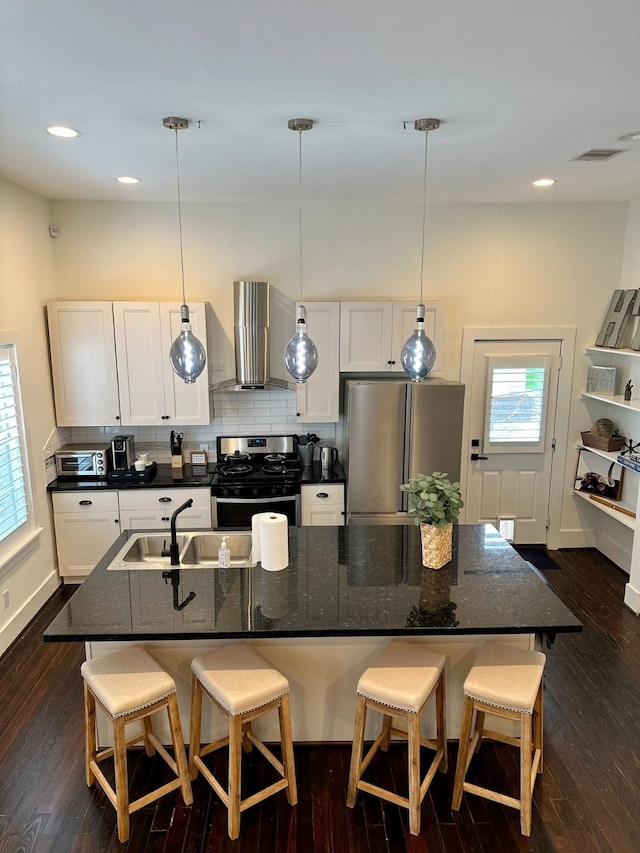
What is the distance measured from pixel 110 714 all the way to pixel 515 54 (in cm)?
293

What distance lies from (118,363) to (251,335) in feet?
3.67

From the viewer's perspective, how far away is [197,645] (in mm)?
2729

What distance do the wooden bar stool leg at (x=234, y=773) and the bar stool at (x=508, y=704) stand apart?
945mm

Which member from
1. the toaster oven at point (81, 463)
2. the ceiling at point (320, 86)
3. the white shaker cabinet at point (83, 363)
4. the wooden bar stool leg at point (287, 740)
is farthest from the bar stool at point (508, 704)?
the white shaker cabinet at point (83, 363)

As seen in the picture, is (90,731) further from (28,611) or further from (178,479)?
(178,479)

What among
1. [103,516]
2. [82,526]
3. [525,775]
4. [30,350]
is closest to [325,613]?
[525,775]

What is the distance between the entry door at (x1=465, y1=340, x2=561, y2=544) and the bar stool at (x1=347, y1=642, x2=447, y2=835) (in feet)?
9.19

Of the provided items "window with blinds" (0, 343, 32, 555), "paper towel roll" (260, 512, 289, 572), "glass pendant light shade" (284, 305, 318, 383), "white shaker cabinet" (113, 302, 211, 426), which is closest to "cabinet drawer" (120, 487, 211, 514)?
"white shaker cabinet" (113, 302, 211, 426)

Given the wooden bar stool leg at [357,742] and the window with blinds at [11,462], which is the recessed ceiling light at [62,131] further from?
the wooden bar stool leg at [357,742]

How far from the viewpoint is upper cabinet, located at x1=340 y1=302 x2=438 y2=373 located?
4719 millimetres

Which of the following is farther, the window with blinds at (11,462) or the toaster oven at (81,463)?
the toaster oven at (81,463)

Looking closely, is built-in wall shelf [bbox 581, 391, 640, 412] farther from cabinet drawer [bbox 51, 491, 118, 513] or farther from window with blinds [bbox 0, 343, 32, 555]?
window with blinds [bbox 0, 343, 32, 555]

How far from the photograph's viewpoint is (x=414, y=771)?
92.4 inches

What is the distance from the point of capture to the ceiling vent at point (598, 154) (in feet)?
10.4
